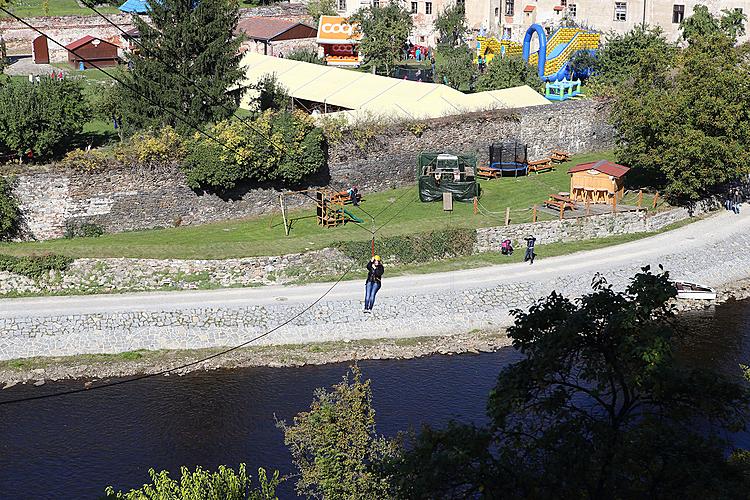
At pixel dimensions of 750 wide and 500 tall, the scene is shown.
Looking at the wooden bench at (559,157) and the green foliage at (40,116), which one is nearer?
the green foliage at (40,116)

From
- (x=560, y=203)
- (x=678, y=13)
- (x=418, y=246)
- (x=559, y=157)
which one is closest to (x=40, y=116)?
(x=418, y=246)

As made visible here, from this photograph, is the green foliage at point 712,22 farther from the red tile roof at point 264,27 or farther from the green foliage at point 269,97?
the red tile roof at point 264,27

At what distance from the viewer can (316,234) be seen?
37.8m

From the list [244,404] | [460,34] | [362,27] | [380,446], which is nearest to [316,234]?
[244,404]

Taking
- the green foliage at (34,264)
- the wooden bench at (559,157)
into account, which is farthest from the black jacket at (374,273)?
the wooden bench at (559,157)

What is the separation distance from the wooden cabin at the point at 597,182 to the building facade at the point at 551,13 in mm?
22424

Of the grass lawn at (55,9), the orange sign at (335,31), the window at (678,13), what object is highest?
the grass lawn at (55,9)

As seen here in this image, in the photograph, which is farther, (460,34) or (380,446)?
(460,34)

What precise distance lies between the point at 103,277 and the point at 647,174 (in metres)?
24.3

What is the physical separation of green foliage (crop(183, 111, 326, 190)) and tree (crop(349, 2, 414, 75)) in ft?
80.8

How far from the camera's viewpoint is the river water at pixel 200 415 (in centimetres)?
2441

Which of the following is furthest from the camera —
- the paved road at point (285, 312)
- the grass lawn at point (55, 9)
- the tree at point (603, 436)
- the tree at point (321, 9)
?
the grass lawn at point (55, 9)

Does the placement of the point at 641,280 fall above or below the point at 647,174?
above

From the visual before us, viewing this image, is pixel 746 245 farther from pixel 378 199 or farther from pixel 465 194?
pixel 378 199
